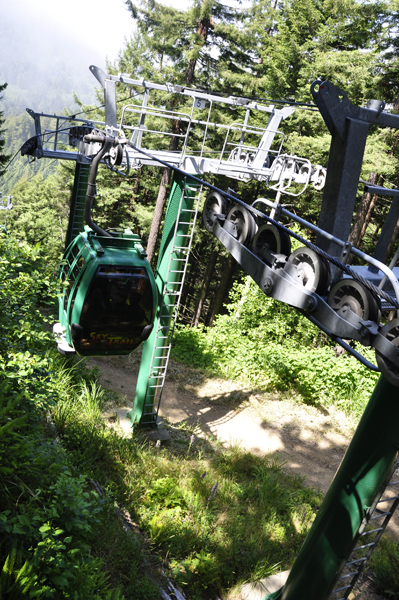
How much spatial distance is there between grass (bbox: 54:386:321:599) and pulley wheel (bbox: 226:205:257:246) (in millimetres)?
3505

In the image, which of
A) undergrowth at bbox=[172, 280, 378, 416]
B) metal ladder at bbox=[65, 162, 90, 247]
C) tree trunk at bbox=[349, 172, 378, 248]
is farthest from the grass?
tree trunk at bbox=[349, 172, 378, 248]

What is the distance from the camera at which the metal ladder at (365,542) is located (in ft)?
10.9

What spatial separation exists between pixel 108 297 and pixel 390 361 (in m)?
3.80

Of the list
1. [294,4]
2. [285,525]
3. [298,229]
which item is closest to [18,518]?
[285,525]

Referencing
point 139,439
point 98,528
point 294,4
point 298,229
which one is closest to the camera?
point 98,528

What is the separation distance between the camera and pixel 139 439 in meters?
7.58

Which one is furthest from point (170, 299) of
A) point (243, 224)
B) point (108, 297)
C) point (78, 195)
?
point (78, 195)

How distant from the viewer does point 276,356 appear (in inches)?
446

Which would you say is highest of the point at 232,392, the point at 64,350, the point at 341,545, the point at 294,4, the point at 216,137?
the point at 294,4

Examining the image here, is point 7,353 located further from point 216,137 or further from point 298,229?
point 216,137

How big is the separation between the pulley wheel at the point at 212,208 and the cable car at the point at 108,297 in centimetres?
125

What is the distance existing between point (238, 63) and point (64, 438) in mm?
17557

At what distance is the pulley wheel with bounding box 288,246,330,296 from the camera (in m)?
3.16

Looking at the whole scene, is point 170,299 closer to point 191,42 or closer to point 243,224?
point 243,224
